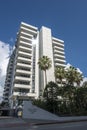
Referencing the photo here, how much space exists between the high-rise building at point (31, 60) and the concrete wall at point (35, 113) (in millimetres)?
36666

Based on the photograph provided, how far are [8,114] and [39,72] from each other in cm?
4262

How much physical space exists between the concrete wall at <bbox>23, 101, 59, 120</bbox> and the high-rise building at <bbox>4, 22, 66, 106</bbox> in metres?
36.7

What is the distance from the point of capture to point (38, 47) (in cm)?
8988

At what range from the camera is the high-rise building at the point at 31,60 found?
74.9 meters

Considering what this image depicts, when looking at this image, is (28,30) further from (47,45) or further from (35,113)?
(35,113)

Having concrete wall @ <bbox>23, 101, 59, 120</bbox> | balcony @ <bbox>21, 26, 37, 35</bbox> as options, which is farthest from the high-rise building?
concrete wall @ <bbox>23, 101, 59, 120</bbox>

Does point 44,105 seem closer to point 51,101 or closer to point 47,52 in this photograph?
point 51,101

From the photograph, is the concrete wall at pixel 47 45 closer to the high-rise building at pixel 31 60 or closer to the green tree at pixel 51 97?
the high-rise building at pixel 31 60

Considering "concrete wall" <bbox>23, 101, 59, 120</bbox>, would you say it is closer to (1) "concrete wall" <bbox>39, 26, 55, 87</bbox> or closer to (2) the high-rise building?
(2) the high-rise building

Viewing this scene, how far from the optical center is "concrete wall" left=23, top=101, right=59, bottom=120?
32.2 m

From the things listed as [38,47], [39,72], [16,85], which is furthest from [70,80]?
[38,47]

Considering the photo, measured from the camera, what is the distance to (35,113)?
33.0 metres

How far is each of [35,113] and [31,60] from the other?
169 ft

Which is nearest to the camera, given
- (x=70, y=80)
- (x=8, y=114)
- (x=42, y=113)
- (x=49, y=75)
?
(x=42, y=113)
